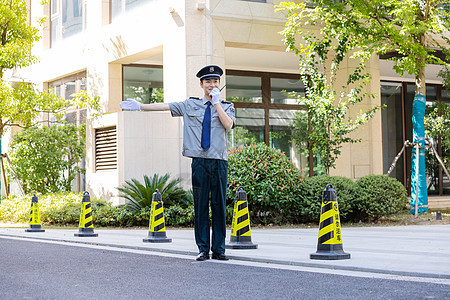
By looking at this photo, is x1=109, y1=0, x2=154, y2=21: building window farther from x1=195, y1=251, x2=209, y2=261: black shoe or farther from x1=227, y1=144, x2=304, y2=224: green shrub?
x1=195, y1=251, x2=209, y2=261: black shoe

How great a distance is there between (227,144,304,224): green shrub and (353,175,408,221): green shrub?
1.53 m

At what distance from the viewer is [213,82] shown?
8102 mm

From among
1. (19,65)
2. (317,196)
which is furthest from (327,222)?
(19,65)

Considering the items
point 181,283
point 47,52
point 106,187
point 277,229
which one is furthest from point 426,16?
point 47,52

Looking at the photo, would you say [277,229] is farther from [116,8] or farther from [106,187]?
[116,8]

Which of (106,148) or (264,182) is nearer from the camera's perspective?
Answer: (264,182)

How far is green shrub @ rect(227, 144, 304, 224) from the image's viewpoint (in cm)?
1434

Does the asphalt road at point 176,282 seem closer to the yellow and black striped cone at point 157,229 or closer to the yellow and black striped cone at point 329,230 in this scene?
the yellow and black striped cone at point 329,230

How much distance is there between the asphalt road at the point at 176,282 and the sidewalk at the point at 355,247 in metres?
0.56

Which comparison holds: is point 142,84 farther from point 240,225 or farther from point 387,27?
point 240,225

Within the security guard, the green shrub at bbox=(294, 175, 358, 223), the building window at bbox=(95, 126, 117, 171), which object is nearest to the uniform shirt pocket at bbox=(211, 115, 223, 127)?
the security guard

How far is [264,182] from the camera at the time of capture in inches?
566

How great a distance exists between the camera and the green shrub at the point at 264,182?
14.3 metres

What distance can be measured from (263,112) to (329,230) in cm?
1391
